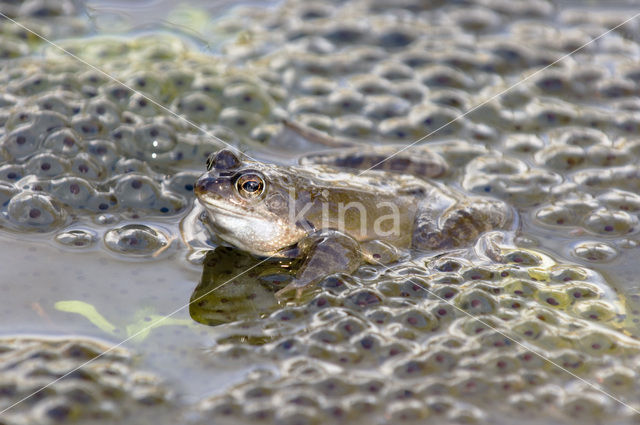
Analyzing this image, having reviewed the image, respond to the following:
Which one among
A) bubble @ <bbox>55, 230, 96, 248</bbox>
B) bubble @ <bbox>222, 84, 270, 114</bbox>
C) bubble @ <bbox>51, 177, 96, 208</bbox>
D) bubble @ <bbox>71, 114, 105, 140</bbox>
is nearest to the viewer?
bubble @ <bbox>55, 230, 96, 248</bbox>

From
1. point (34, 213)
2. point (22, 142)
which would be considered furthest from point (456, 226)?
point (22, 142)

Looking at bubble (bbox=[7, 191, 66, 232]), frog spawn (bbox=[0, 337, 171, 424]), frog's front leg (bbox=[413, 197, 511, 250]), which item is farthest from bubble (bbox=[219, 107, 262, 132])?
frog spawn (bbox=[0, 337, 171, 424])

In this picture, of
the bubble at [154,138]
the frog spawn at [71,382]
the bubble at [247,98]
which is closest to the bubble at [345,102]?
the bubble at [247,98]

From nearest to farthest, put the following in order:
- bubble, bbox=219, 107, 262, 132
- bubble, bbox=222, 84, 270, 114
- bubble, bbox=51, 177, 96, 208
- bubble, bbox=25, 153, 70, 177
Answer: bubble, bbox=51, 177, 96, 208
bubble, bbox=25, 153, 70, 177
bubble, bbox=219, 107, 262, 132
bubble, bbox=222, 84, 270, 114

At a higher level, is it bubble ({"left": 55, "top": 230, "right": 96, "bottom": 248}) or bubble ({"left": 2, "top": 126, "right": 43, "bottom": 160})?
bubble ({"left": 2, "top": 126, "right": 43, "bottom": 160})

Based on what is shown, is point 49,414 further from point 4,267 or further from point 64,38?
point 64,38

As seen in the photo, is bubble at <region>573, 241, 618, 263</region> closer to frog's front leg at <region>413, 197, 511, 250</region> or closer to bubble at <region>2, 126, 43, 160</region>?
frog's front leg at <region>413, 197, 511, 250</region>

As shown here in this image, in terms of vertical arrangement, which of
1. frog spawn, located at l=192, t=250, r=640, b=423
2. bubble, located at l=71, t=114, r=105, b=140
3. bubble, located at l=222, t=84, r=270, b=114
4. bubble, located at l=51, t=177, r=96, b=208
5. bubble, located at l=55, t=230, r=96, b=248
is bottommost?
frog spawn, located at l=192, t=250, r=640, b=423

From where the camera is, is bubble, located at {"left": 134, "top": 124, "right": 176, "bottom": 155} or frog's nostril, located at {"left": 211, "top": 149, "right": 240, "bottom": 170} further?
bubble, located at {"left": 134, "top": 124, "right": 176, "bottom": 155}

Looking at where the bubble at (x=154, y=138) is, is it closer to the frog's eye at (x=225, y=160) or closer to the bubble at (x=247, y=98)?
the bubble at (x=247, y=98)
